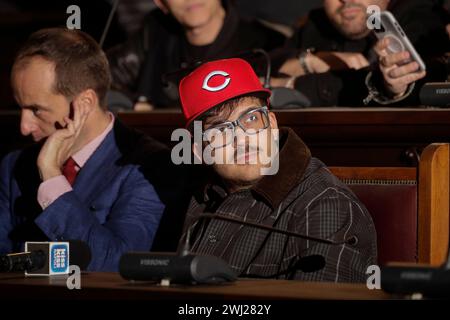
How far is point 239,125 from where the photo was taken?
2705 mm

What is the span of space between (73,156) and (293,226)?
93 cm

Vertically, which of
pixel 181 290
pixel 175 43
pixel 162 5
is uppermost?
pixel 162 5

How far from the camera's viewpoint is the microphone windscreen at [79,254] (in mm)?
2533

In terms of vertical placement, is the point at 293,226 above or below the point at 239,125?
below

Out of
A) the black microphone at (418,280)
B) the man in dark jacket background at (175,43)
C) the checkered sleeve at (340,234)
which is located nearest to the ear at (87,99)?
the man in dark jacket background at (175,43)

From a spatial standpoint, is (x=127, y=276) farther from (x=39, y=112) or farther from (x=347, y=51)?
(x=347, y=51)

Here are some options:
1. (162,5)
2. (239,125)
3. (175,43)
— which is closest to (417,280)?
(239,125)

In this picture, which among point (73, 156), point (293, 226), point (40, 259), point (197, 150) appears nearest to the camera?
point (40, 259)

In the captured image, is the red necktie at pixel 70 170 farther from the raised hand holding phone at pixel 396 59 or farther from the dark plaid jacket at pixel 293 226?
the raised hand holding phone at pixel 396 59

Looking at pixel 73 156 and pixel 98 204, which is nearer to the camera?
pixel 98 204

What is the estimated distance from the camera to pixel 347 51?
396cm

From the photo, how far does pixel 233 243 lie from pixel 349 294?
804mm

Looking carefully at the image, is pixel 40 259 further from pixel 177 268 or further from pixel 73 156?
pixel 73 156
